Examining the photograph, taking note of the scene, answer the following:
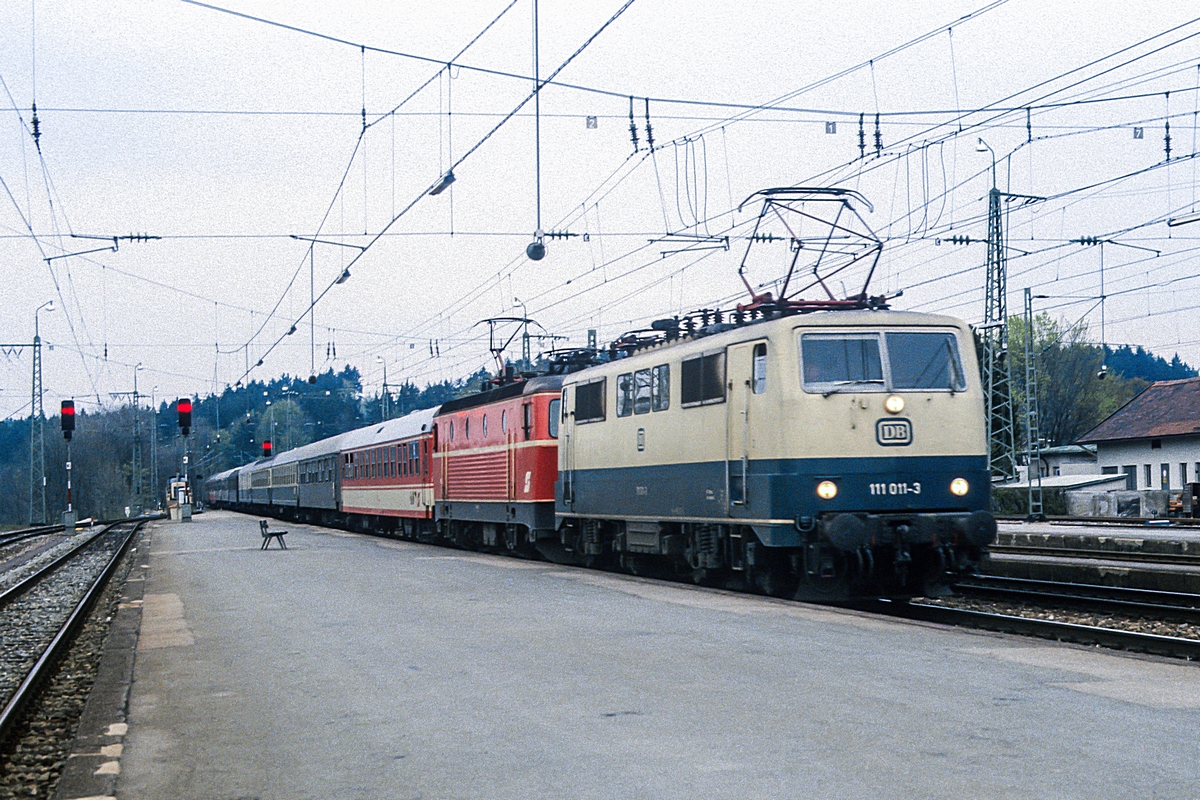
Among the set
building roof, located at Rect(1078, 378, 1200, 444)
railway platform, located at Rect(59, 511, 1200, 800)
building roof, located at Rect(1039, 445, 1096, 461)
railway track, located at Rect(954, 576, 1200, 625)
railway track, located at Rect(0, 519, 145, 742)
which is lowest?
railway track, located at Rect(0, 519, 145, 742)

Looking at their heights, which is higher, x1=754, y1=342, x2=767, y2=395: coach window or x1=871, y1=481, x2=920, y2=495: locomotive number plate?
x1=754, y1=342, x2=767, y2=395: coach window

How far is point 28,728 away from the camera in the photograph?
30.1ft

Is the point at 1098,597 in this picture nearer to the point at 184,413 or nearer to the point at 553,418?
the point at 553,418

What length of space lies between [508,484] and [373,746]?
16.8 meters

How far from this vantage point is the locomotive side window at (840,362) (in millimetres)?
14117

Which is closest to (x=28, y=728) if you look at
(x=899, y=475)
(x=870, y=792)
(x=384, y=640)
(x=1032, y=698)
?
(x=384, y=640)

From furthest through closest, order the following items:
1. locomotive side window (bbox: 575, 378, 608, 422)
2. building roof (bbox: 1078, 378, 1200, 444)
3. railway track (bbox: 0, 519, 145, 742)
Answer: building roof (bbox: 1078, 378, 1200, 444), locomotive side window (bbox: 575, 378, 608, 422), railway track (bbox: 0, 519, 145, 742)

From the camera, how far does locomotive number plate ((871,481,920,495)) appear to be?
1399 cm

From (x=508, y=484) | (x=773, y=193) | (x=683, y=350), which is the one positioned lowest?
(x=508, y=484)

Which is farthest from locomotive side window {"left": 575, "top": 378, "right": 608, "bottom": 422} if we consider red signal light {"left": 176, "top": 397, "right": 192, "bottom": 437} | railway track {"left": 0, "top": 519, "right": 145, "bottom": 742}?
red signal light {"left": 176, "top": 397, "right": 192, "bottom": 437}

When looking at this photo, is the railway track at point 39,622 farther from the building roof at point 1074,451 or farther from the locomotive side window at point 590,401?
the building roof at point 1074,451

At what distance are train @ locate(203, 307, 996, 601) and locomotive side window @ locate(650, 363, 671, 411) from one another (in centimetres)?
3

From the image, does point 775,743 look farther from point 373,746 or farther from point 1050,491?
point 1050,491

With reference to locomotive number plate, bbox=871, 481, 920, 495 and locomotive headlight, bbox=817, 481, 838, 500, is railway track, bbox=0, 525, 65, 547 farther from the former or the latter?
locomotive number plate, bbox=871, 481, 920, 495
